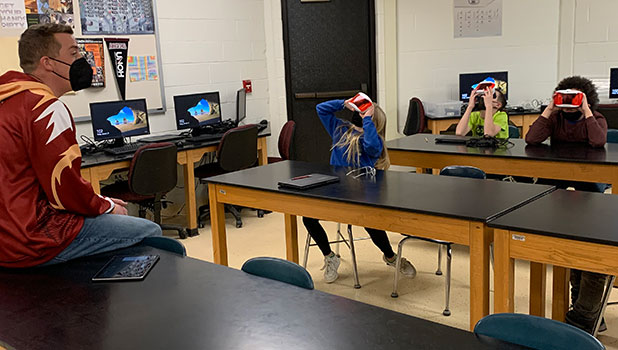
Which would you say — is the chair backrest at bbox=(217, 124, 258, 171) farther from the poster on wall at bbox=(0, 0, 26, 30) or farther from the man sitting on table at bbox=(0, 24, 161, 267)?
the man sitting on table at bbox=(0, 24, 161, 267)

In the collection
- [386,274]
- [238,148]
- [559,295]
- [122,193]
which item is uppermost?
[238,148]

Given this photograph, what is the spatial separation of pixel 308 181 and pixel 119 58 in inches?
111

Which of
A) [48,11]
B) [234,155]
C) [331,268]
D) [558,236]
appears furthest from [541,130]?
[48,11]

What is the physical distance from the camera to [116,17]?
5191mm

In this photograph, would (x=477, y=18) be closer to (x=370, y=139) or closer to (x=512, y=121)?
(x=512, y=121)

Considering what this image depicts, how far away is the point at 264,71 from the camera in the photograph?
6.47 metres

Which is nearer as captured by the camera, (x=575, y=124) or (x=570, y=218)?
(x=570, y=218)

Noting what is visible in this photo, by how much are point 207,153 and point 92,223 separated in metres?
3.15

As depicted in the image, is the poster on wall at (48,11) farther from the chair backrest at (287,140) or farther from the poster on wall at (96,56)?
the chair backrest at (287,140)

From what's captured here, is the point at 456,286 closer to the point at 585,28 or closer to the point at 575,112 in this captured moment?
the point at 575,112

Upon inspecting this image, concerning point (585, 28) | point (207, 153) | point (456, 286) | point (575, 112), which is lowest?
point (456, 286)

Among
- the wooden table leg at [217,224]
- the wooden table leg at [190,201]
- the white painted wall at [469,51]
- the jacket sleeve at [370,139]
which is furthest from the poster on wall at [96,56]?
the white painted wall at [469,51]

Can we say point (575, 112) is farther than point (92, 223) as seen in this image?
Yes

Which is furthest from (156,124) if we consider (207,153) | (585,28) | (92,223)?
(585,28)
